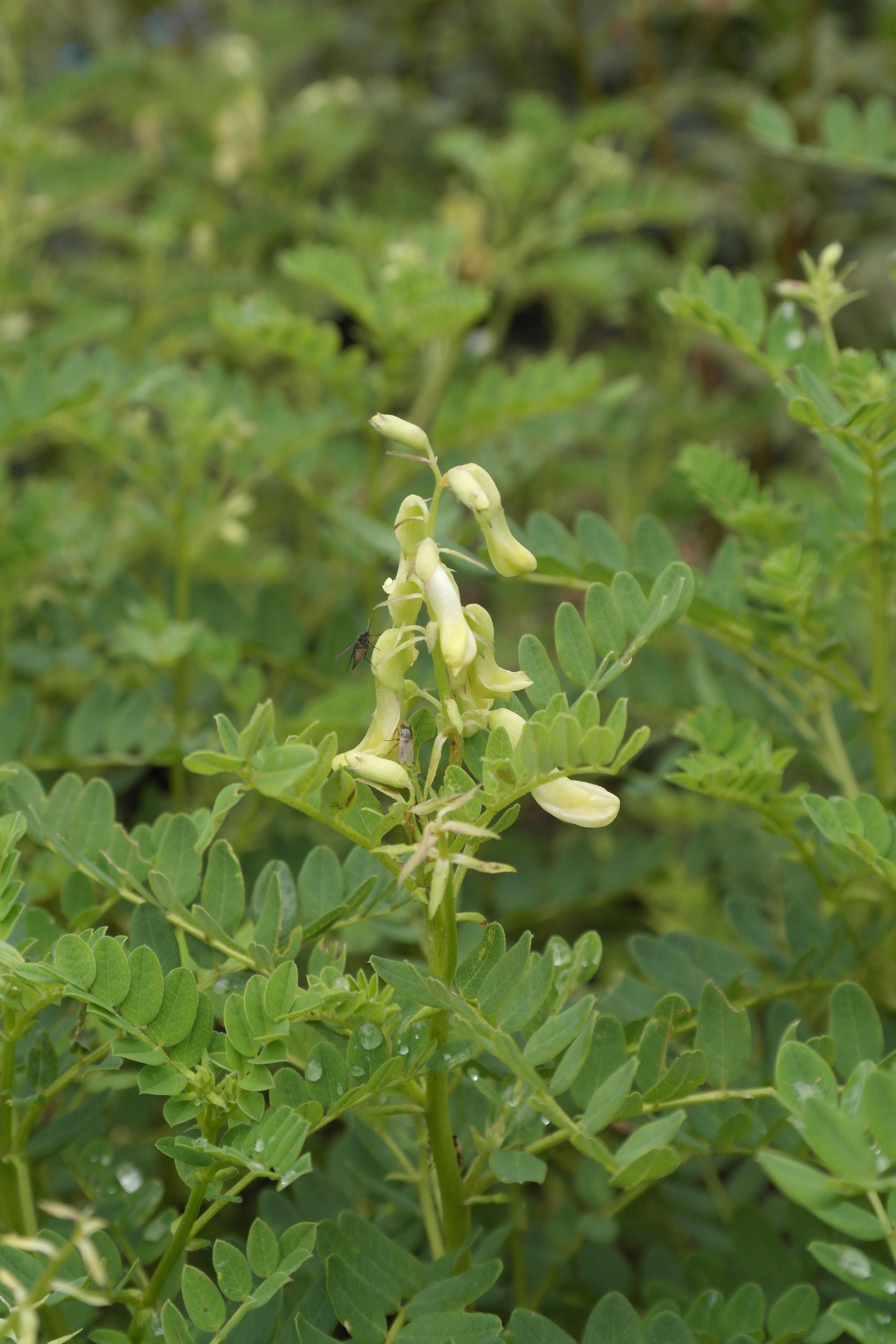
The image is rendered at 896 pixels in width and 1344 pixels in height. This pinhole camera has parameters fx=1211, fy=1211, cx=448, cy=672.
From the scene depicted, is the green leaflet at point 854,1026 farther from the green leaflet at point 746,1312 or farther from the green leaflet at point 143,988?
the green leaflet at point 143,988

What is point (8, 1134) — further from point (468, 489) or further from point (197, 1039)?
point (468, 489)

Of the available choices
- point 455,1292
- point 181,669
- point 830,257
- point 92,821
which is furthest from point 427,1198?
point 830,257

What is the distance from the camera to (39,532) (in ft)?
3.44

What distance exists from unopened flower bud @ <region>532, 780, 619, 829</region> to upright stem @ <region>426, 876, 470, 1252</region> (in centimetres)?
6

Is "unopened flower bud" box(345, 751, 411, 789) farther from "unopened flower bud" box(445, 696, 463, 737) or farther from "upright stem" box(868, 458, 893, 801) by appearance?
"upright stem" box(868, 458, 893, 801)

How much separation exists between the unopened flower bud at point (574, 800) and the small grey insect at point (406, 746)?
0.06 meters

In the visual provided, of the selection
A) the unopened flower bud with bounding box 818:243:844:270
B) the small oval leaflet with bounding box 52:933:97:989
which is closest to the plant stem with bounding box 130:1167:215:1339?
the small oval leaflet with bounding box 52:933:97:989

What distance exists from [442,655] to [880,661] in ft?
1.20

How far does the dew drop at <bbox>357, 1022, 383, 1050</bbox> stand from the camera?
0.58 meters

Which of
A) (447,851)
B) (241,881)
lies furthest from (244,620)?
(447,851)

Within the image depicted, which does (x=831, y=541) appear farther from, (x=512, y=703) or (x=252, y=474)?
(x=252, y=474)

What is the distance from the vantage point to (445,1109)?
61cm

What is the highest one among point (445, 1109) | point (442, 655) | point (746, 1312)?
point (442, 655)

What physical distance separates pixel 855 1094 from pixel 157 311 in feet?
4.30
